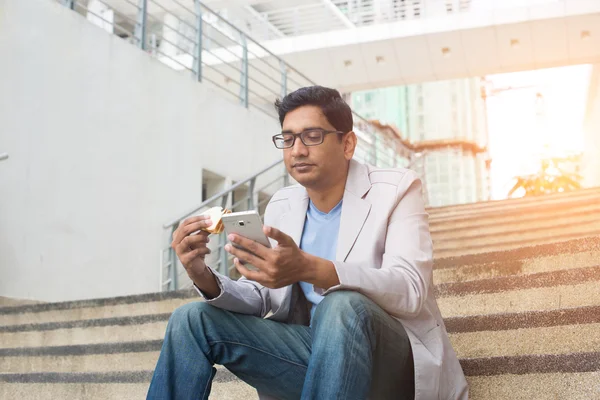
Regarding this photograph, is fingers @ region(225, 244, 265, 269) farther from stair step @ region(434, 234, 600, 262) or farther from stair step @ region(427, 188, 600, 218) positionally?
stair step @ region(427, 188, 600, 218)

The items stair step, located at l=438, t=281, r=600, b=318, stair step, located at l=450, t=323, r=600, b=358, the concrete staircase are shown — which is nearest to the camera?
the concrete staircase

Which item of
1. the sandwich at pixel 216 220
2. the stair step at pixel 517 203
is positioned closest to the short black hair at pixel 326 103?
the sandwich at pixel 216 220

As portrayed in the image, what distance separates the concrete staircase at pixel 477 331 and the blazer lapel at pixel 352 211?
573 mm

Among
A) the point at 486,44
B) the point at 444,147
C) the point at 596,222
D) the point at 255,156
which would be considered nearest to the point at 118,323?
the point at 596,222

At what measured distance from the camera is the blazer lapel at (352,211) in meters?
1.66

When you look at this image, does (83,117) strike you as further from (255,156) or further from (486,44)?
(486,44)

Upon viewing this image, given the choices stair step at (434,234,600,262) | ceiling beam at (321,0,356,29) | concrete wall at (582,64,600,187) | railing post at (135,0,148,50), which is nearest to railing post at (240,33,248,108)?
railing post at (135,0,148,50)

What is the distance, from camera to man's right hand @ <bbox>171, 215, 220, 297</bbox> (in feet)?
5.11

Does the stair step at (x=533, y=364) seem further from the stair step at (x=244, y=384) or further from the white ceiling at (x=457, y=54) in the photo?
the white ceiling at (x=457, y=54)

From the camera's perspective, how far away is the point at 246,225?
1.43 metres

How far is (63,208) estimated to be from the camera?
475 centimetres

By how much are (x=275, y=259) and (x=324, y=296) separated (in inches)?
8.8

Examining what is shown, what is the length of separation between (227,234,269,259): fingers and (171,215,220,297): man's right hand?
12 centimetres

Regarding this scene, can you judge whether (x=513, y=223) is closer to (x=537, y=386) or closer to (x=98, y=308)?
(x=98, y=308)
